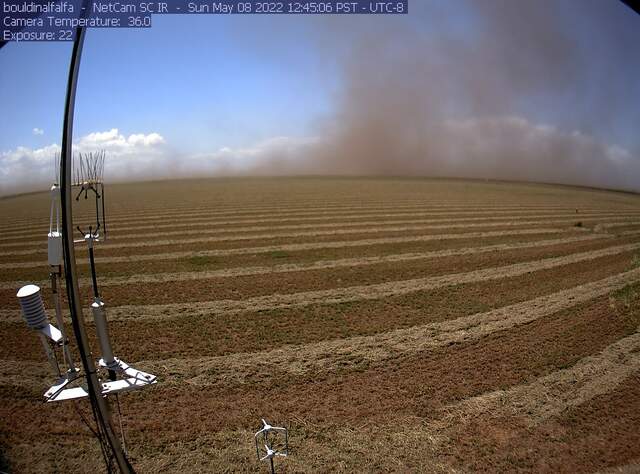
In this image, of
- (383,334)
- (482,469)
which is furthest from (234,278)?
(482,469)

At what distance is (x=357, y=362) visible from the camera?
28.0 feet

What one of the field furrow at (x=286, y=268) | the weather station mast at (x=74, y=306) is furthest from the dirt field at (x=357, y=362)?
the weather station mast at (x=74, y=306)

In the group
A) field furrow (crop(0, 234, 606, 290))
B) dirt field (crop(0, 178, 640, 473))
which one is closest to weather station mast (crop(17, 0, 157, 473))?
dirt field (crop(0, 178, 640, 473))

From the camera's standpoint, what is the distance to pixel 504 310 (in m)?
11.6

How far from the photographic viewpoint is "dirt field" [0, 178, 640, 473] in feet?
19.1

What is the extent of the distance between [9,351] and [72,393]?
20.0 feet

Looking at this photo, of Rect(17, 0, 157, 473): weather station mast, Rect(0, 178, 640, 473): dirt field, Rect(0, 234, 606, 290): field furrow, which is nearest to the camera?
Rect(17, 0, 157, 473): weather station mast

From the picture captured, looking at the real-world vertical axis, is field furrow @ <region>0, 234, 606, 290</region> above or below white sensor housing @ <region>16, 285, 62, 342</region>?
below

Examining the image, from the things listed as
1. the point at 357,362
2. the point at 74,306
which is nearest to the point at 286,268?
the point at 357,362

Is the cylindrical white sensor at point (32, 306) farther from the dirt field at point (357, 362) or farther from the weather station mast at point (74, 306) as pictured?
the dirt field at point (357, 362)

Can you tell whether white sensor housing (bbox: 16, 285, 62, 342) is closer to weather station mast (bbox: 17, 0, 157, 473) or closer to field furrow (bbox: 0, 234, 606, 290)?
weather station mast (bbox: 17, 0, 157, 473)

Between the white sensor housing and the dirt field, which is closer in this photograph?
the white sensor housing

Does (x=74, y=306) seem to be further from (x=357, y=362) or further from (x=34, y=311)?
(x=357, y=362)

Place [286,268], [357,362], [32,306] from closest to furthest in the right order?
[32,306] → [357,362] → [286,268]
